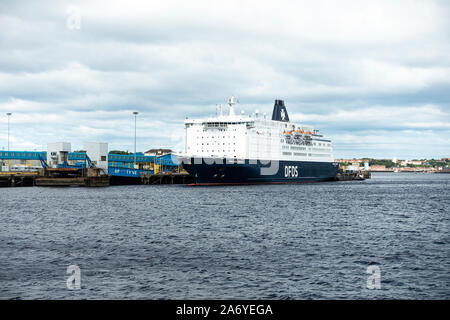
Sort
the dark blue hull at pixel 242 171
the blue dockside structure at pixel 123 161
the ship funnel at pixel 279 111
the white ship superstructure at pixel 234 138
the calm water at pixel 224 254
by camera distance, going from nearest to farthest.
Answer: the calm water at pixel 224 254 < the dark blue hull at pixel 242 171 < the white ship superstructure at pixel 234 138 < the blue dockside structure at pixel 123 161 < the ship funnel at pixel 279 111

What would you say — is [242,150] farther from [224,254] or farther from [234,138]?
[224,254]

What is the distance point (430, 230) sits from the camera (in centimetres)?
2841

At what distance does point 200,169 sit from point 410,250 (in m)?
48.4

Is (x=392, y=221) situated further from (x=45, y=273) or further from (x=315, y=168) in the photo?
(x=315, y=168)

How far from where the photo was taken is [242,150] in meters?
72.2

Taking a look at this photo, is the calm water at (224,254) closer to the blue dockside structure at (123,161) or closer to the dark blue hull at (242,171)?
the dark blue hull at (242,171)

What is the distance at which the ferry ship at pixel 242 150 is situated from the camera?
6894 cm

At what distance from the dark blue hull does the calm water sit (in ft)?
102

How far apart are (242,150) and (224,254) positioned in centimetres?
5190

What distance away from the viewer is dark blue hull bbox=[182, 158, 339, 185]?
2689 inches

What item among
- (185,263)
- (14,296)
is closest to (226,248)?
(185,263)

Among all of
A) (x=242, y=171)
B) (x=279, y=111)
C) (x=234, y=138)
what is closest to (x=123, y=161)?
(x=279, y=111)

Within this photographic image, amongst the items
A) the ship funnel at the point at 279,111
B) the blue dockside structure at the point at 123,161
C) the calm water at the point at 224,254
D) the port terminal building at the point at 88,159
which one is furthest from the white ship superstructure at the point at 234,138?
the calm water at the point at 224,254

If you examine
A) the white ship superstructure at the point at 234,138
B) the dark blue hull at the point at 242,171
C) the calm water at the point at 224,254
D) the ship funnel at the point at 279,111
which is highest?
the ship funnel at the point at 279,111
